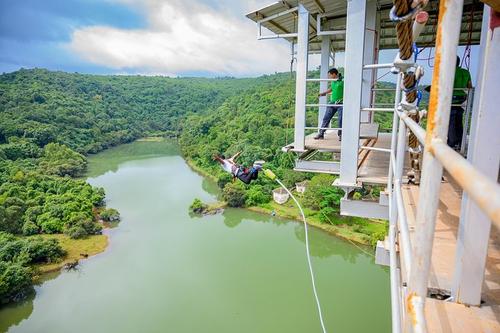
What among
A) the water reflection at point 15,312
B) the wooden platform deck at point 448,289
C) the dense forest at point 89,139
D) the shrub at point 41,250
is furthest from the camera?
the dense forest at point 89,139

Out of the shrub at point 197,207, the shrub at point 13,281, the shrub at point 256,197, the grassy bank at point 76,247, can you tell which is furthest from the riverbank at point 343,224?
the shrub at point 13,281

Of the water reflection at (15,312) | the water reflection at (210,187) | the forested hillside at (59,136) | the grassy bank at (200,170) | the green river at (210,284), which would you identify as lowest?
the water reflection at (15,312)

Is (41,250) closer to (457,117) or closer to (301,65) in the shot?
(301,65)

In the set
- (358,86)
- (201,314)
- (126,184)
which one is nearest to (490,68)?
(358,86)

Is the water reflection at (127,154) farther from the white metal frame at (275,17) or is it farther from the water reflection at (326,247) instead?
the white metal frame at (275,17)

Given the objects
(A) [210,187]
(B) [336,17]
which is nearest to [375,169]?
(B) [336,17]

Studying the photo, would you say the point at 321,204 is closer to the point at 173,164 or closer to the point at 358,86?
the point at 358,86
